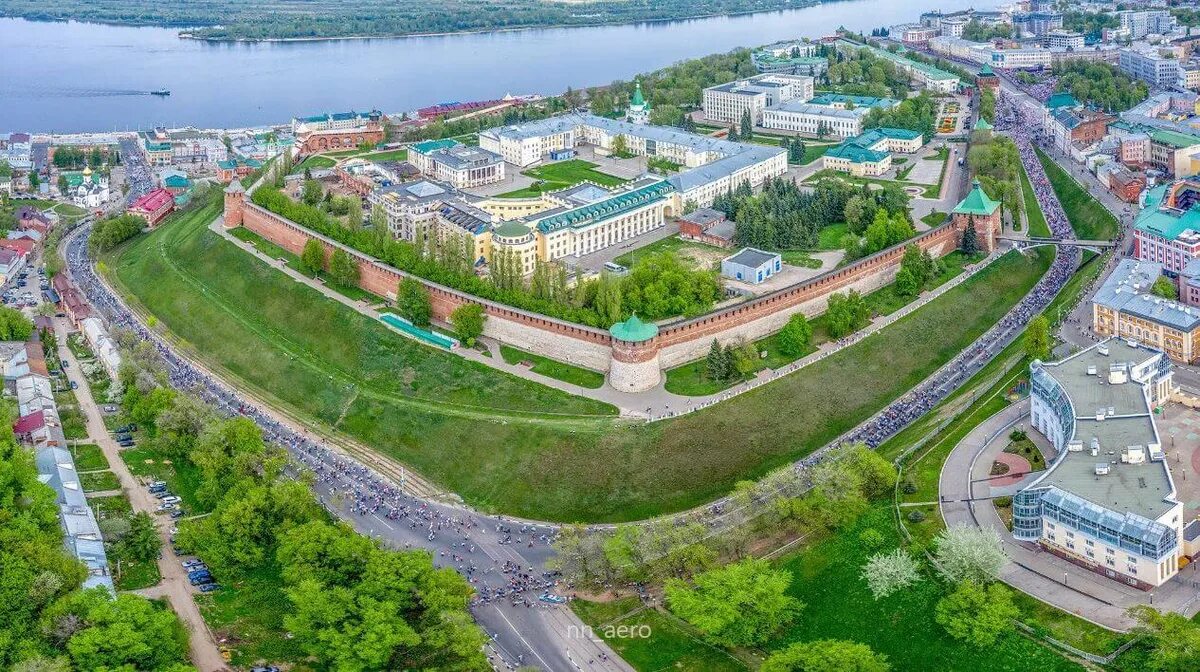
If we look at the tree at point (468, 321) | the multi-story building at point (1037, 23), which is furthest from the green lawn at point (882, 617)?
the multi-story building at point (1037, 23)

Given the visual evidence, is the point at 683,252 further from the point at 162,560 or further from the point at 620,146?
the point at 162,560

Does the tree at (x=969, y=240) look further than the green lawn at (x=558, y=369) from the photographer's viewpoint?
Yes

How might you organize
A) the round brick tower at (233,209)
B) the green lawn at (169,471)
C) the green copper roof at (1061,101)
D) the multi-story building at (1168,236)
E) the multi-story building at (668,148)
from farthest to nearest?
the green copper roof at (1061,101)
the round brick tower at (233,209)
the multi-story building at (668,148)
the multi-story building at (1168,236)
the green lawn at (169,471)

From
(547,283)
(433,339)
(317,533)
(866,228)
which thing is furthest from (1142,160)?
(317,533)

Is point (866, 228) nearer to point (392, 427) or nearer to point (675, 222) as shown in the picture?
point (675, 222)

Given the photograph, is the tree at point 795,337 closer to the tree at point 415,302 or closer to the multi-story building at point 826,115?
the tree at point 415,302

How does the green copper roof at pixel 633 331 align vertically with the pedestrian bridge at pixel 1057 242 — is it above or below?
below
